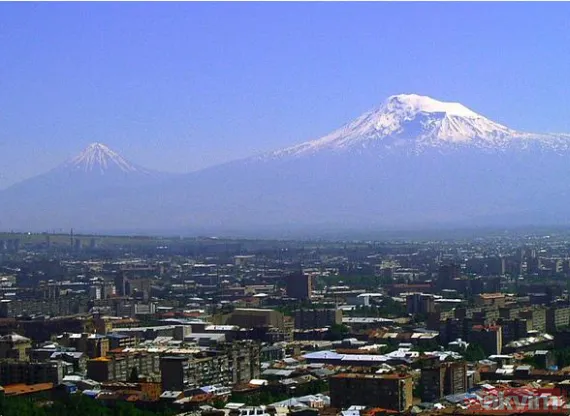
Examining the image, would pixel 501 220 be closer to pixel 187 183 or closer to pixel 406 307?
pixel 187 183

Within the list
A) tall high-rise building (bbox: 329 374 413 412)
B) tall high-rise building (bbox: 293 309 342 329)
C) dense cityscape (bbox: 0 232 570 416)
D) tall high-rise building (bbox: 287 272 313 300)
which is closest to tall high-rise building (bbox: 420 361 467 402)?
dense cityscape (bbox: 0 232 570 416)

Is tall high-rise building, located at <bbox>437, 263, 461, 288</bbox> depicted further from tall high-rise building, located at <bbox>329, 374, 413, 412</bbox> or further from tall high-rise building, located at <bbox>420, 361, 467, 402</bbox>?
tall high-rise building, located at <bbox>329, 374, 413, 412</bbox>

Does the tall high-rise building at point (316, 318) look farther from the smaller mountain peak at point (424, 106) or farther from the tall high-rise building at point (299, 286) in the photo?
the smaller mountain peak at point (424, 106)

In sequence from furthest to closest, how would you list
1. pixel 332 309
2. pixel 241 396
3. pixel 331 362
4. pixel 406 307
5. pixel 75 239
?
pixel 75 239 → pixel 406 307 → pixel 332 309 → pixel 331 362 → pixel 241 396

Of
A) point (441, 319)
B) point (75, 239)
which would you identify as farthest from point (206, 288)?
point (75, 239)

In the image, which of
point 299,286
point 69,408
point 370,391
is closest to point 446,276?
point 299,286

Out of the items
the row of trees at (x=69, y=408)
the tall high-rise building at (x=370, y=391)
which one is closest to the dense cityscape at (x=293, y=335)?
the tall high-rise building at (x=370, y=391)

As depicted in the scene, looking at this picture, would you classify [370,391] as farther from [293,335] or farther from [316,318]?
[316,318]

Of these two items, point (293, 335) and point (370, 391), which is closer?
point (370, 391)

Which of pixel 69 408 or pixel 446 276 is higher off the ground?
pixel 446 276
